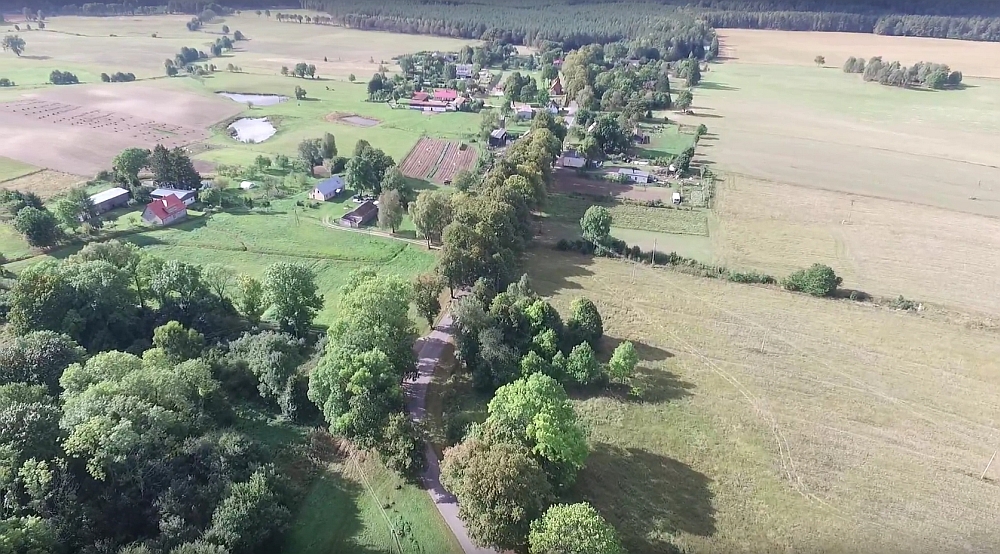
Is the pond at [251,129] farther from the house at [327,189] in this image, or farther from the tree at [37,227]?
the tree at [37,227]

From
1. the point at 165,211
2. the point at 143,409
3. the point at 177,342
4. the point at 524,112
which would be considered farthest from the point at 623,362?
the point at 524,112

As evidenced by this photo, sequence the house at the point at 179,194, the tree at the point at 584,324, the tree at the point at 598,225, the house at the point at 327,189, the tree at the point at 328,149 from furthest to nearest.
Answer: the tree at the point at 328,149, the house at the point at 327,189, the house at the point at 179,194, the tree at the point at 598,225, the tree at the point at 584,324

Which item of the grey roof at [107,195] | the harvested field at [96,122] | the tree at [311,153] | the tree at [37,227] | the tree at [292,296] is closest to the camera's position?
the tree at [292,296]

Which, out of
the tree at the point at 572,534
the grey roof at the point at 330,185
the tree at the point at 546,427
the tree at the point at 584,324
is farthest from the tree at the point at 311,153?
the tree at the point at 572,534

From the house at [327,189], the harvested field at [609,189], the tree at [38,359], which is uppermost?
the harvested field at [609,189]

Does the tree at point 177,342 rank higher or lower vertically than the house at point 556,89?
lower

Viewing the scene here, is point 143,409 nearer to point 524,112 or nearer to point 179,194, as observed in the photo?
point 179,194
